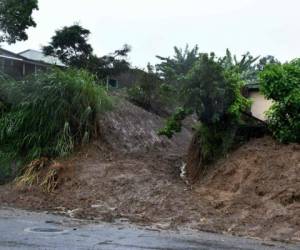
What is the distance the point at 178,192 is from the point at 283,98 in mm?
3708

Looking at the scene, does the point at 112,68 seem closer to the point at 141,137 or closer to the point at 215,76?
the point at 141,137

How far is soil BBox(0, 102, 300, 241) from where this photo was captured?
1292 cm

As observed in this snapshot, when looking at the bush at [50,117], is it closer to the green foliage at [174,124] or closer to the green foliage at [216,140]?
Result: the green foliage at [174,124]

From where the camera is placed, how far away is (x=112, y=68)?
29.5 metres

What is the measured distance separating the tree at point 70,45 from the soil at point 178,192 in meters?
11.8

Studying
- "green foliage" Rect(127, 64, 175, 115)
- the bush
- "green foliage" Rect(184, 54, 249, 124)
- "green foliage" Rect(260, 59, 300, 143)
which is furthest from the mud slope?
"green foliage" Rect(260, 59, 300, 143)

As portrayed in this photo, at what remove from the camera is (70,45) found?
100 feet

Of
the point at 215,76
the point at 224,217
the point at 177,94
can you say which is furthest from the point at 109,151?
the point at 224,217

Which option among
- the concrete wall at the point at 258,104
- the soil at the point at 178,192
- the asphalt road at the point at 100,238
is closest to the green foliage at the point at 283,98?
the soil at the point at 178,192

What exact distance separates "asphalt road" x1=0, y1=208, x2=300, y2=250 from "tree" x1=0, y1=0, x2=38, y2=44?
1532 centimetres

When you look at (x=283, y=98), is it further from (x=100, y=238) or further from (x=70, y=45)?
(x=70, y=45)

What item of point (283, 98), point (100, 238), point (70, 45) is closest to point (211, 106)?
point (283, 98)

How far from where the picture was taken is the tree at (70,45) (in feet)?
99.0

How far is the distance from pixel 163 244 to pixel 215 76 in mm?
6889
